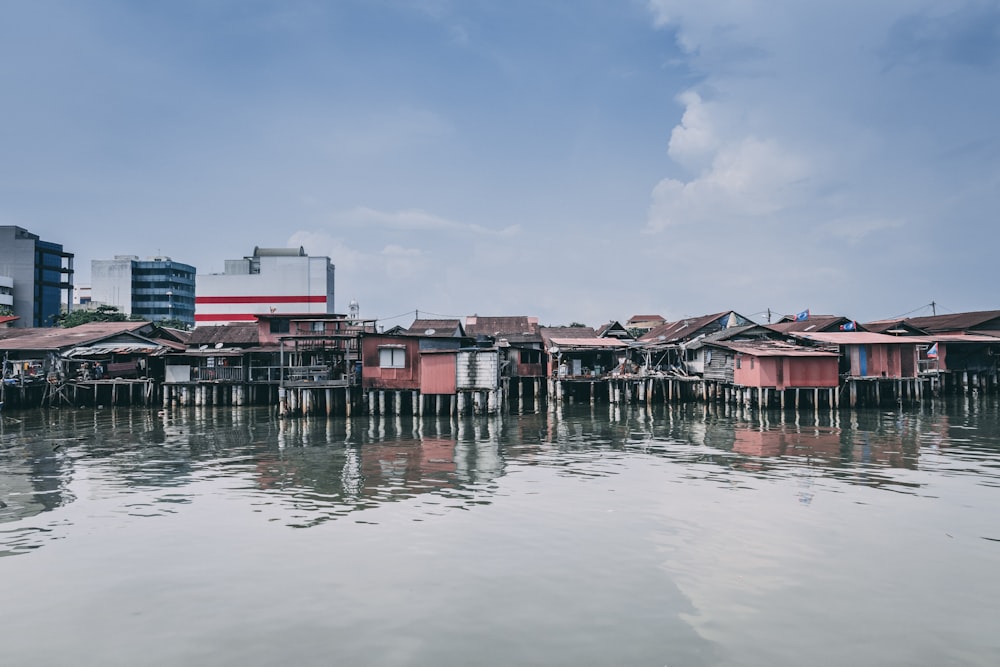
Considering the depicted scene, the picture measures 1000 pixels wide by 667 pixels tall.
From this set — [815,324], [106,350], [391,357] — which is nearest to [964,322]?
[815,324]

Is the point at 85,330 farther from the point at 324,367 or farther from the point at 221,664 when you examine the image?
the point at 221,664

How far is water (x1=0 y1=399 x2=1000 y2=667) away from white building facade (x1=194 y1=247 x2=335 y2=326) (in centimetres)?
6837

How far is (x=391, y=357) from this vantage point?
121ft

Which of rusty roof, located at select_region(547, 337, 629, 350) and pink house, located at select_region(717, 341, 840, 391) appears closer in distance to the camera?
pink house, located at select_region(717, 341, 840, 391)

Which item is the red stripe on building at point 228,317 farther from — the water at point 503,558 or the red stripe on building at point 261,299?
the water at point 503,558

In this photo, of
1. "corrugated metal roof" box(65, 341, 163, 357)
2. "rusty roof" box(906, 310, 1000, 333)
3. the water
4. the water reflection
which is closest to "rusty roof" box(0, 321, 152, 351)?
"corrugated metal roof" box(65, 341, 163, 357)

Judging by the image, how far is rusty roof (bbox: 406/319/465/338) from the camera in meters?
47.3

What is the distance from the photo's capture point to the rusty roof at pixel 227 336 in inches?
1828

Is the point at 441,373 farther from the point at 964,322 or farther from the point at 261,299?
the point at 261,299

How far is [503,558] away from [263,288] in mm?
85788

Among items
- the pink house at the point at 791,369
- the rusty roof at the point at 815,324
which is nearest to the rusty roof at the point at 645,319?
the rusty roof at the point at 815,324

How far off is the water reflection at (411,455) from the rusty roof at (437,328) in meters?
12.6

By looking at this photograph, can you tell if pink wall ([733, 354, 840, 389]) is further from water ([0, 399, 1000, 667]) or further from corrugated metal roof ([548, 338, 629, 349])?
water ([0, 399, 1000, 667])

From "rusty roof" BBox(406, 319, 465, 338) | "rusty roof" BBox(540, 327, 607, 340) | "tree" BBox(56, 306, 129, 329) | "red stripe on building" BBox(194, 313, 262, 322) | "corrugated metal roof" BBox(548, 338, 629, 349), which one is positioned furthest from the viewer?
"red stripe on building" BBox(194, 313, 262, 322)
